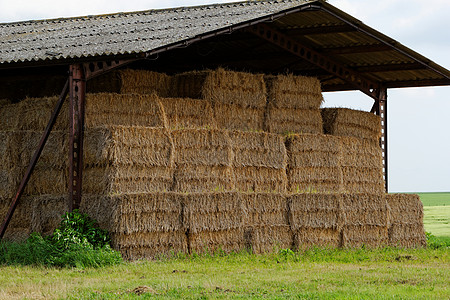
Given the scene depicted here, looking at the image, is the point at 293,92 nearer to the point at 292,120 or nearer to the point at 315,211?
the point at 292,120

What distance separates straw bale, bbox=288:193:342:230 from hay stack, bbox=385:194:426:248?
88.0 inches

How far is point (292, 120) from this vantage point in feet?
71.6

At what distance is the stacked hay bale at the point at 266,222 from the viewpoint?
19.4 meters

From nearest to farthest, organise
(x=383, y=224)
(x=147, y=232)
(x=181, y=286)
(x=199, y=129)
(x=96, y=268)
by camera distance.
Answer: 1. (x=181, y=286)
2. (x=96, y=268)
3. (x=147, y=232)
4. (x=199, y=129)
5. (x=383, y=224)

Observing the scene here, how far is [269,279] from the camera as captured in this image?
49.2 ft

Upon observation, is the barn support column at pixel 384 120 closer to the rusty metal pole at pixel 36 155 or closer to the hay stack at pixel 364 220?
the hay stack at pixel 364 220

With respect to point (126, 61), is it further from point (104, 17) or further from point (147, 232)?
point (104, 17)

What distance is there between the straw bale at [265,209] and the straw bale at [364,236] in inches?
80.3

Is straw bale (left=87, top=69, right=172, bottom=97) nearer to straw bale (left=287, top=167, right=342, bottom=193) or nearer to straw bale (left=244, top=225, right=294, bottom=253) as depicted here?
straw bale (left=287, top=167, right=342, bottom=193)

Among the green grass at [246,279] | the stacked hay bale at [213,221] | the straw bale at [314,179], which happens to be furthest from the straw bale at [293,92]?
the green grass at [246,279]

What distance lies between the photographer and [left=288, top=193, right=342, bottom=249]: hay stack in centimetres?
2025

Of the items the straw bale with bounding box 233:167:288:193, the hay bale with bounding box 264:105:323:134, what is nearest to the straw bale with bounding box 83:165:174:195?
the straw bale with bounding box 233:167:288:193

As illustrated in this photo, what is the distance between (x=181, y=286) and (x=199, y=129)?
5.93m

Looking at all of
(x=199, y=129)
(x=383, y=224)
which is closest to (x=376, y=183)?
(x=383, y=224)
